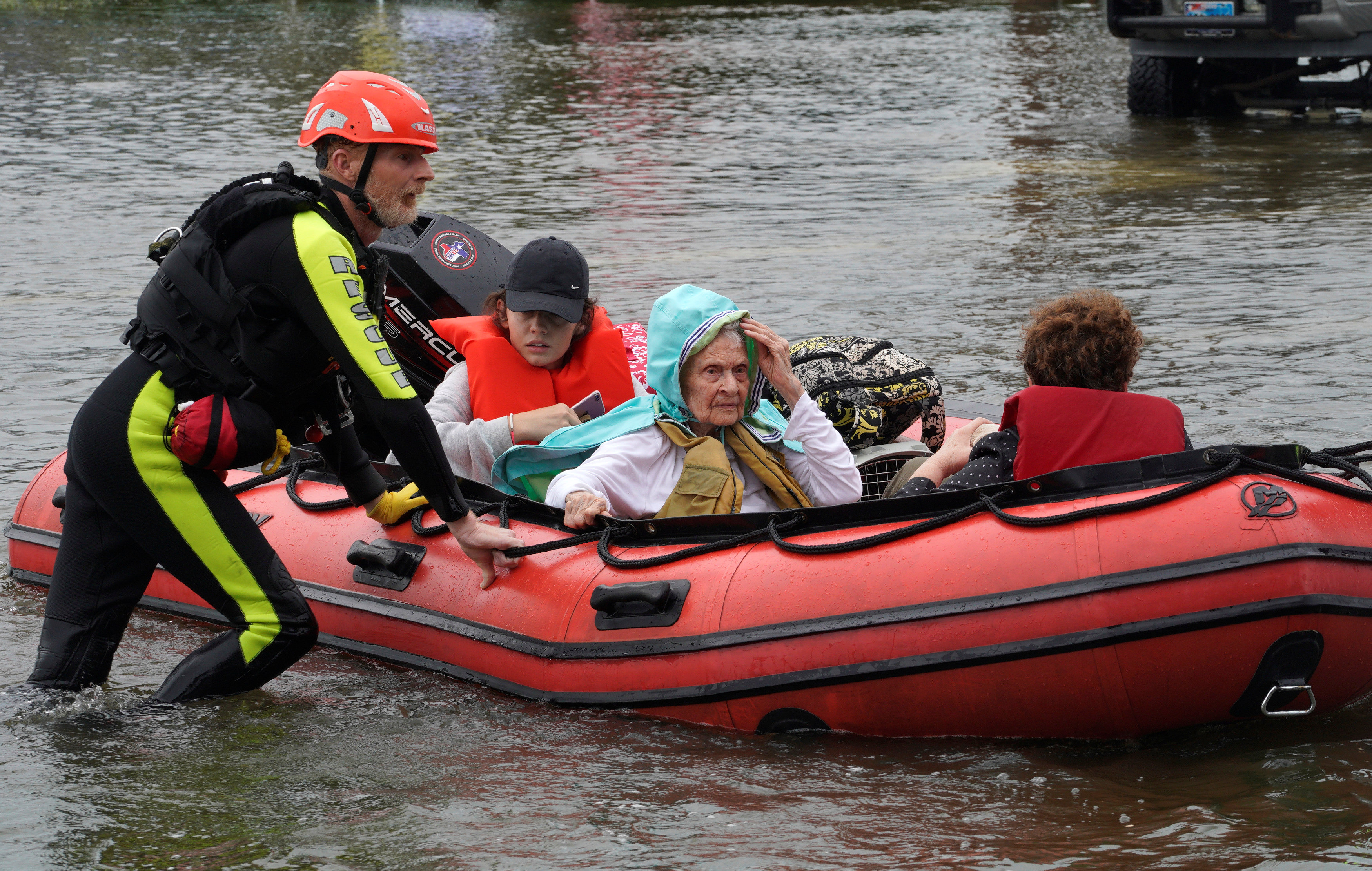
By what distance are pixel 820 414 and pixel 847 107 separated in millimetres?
14858

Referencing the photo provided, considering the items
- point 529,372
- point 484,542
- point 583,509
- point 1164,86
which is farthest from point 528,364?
point 1164,86

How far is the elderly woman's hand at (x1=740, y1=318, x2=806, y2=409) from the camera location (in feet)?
13.0

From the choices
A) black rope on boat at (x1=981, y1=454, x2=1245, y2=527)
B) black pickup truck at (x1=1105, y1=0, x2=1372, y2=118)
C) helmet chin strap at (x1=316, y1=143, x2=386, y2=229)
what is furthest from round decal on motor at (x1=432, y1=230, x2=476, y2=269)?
black pickup truck at (x1=1105, y1=0, x2=1372, y2=118)

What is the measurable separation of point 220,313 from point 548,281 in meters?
1.18

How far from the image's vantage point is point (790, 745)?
3811mm

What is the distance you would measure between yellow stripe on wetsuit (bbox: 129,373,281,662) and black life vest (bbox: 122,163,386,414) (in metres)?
0.07

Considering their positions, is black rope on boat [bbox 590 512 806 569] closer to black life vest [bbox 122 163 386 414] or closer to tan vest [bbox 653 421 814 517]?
tan vest [bbox 653 421 814 517]

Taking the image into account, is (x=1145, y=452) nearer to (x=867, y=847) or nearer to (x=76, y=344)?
(x=867, y=847)

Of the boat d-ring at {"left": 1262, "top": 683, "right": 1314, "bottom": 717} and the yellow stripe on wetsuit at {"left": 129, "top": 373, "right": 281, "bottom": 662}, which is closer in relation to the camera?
the boat d-ring at {"left": 1262, "top": 683, "right": 1314, "bottom": 717}

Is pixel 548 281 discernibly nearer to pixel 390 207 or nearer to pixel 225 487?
pixel 390 207

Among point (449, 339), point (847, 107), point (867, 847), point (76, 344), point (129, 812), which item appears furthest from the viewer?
point (847, 107)

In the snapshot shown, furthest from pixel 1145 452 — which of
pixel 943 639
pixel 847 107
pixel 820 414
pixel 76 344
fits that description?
pixel 847 107

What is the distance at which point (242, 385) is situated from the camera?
11.8ft

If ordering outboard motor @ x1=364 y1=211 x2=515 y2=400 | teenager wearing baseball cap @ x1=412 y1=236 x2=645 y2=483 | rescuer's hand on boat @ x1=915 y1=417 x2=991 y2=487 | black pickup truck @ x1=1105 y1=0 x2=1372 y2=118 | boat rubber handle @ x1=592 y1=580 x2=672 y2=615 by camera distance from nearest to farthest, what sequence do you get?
boat rubber handle @ x1=592 y1=580 x2=672 y2=615 < rescuer's hand on boat @ x1=915 y1=417 x2=991 y2=487 < teenager wearing baseball cap @ x1=412 y1=236 x2=645 y2=483 < outboard motor @ x1=364 y1=211 x2=515 y2=400 < black pickup truck @ x1=1105 y1=0 x2=1372 y2=118
